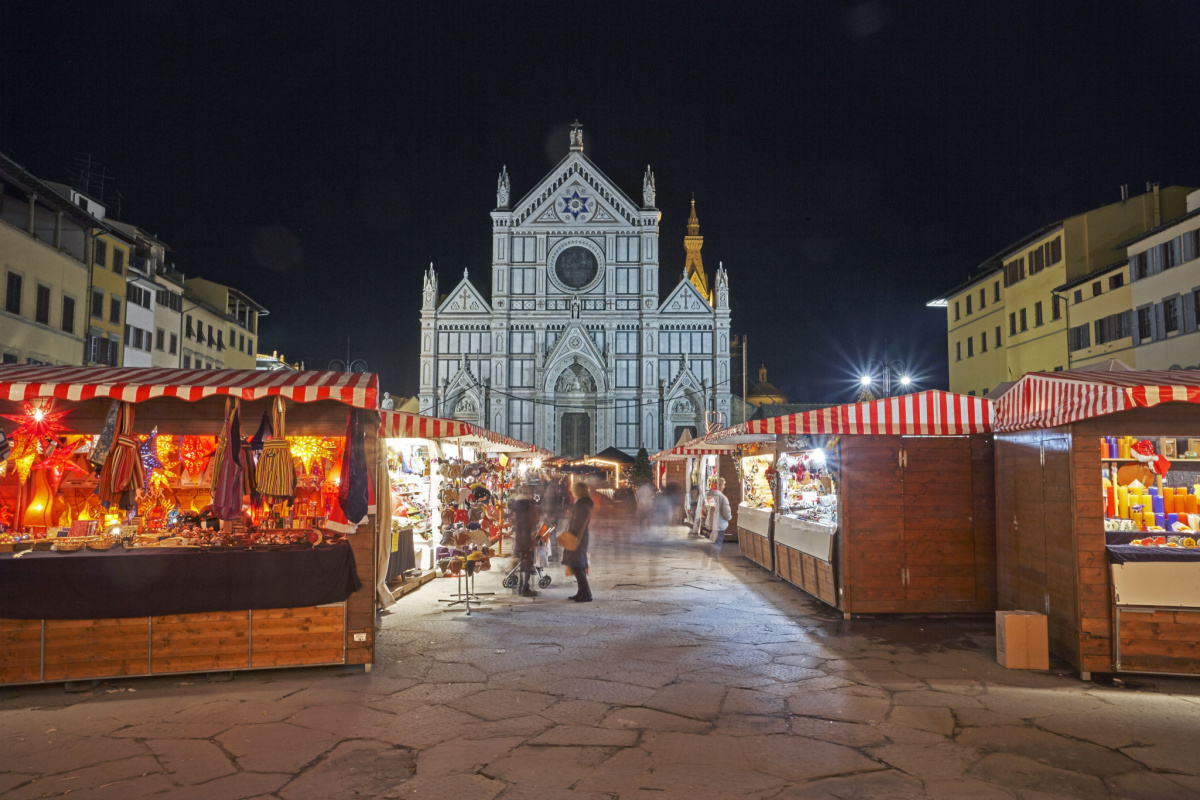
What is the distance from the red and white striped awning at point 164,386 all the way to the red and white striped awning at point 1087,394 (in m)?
6.14

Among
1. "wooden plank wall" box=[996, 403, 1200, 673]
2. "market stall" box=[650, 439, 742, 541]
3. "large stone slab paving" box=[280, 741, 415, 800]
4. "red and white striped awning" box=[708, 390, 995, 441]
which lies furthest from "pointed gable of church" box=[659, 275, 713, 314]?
"large stone slab paving" box=[280, 741, 415, 800]

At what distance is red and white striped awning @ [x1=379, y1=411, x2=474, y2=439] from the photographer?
31.5 feet

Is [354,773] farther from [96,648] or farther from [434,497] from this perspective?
[434,497]

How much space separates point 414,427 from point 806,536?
5.54 m

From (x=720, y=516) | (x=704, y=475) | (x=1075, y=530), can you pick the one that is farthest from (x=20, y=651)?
(x=704, y=475)

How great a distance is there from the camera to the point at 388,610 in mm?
9797

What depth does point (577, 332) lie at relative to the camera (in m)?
44.6

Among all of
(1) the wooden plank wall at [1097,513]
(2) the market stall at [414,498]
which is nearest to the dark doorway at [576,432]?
(2) the market stall at [414,498]

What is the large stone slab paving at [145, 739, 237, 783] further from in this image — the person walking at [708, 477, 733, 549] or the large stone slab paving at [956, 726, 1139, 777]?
the person walking at [708, 477, 733, 549]

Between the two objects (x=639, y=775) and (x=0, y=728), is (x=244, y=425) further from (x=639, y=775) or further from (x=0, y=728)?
(x=639, y=775)

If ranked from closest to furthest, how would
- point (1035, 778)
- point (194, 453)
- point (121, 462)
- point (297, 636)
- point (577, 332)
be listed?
point (1035, 778), point (297, 636), point (121, 462), point (194, 453), point (577, 332)

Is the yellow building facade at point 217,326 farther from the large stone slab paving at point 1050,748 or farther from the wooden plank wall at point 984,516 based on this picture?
the large stone slab paving at point 1050,748

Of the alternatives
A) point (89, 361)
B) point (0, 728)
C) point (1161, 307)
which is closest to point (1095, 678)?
point (0, 728)

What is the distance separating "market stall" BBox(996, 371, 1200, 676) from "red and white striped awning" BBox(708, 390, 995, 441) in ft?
3.59
